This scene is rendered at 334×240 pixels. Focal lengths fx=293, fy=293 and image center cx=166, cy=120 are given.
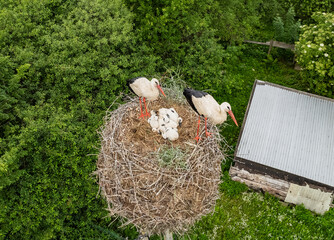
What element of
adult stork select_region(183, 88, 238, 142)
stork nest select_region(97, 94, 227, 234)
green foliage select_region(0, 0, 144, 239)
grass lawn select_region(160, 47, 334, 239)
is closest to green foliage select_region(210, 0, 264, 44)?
green foliage select_region(0, 0, 144, 239)

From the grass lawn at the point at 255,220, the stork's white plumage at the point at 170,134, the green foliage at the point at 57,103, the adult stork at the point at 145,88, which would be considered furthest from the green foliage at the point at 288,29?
the stork's white plumage at the point at 170,134

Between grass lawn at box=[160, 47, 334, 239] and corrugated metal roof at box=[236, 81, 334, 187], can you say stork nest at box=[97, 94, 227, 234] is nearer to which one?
grass lawn at box=[160, 47, 334, 239]

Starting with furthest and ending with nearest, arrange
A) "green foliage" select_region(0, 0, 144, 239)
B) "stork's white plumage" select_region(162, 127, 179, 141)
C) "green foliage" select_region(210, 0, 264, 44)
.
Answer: "green foliage" select_region(210, 0, 264, 44)
"green foliage" select_region(0, 0, 144, 239)
"stork's white plumage" select_region(162, 127, 179, 141)

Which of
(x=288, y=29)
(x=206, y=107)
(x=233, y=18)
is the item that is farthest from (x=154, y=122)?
(x=288, y=29)

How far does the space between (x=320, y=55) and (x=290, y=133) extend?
10.7 ft

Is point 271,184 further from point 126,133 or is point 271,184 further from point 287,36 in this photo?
point 287,36

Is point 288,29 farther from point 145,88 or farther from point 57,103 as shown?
point 57,103

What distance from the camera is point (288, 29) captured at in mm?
13242

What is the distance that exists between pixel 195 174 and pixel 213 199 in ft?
1.98

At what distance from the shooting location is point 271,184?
8.37m

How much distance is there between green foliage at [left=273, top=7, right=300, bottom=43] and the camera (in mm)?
→ 13069

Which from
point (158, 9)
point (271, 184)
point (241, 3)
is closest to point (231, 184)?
point (271, 184)

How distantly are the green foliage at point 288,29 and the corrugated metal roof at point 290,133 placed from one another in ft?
16.9

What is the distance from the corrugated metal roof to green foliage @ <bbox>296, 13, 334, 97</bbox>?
1.19 meters
